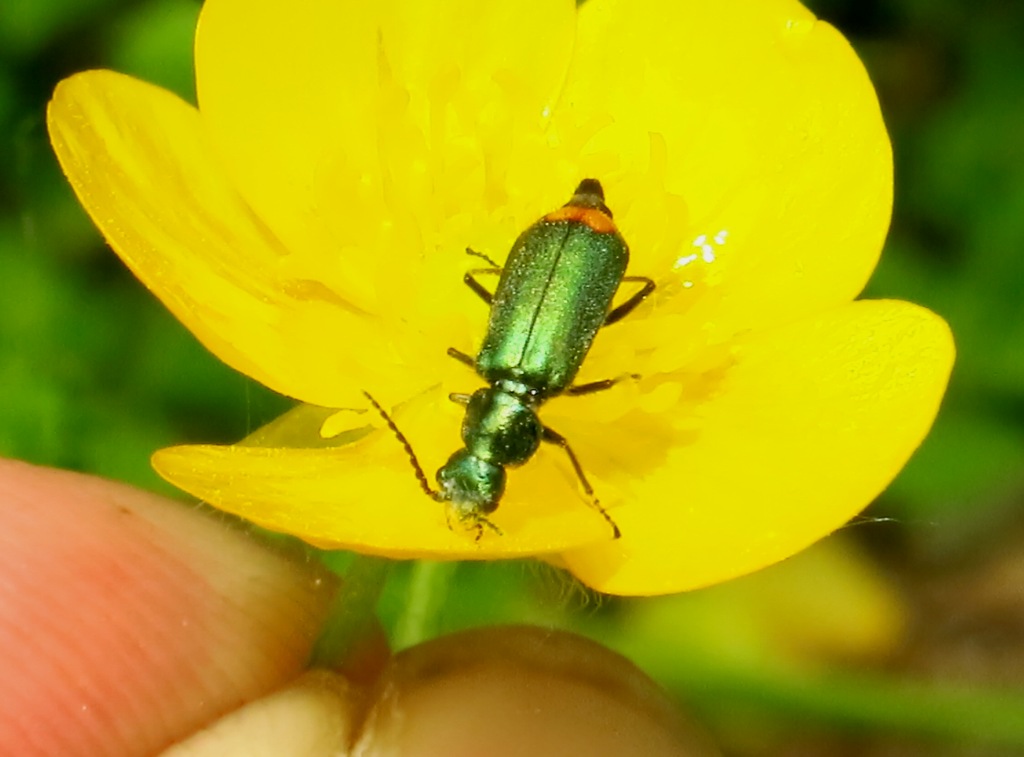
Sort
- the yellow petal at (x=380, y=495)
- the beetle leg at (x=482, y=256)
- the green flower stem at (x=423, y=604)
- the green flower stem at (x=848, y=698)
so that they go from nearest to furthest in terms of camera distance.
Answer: the yellow petal at (x=380, y=495)
the beetle leg at (x=482, y=256)
the green flower stem at (x=423, y=604)
the green flower stem at (x=848, y=698)

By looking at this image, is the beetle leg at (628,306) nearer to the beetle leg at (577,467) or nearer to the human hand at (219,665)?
the beetle leg at (577,467)

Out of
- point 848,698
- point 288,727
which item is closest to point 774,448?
point 288,727

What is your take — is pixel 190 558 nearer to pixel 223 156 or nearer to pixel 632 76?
pixel 223 156

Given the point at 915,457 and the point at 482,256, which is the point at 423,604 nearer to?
the point at 482,256

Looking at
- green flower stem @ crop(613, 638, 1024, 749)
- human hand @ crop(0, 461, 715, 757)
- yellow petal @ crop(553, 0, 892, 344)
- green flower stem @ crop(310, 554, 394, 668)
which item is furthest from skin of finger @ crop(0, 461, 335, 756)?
green flower stem @ crop(613, 638, 1024, 749)

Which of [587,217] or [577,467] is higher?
[587,217]

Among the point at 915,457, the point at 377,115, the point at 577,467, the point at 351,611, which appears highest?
the point at 377,115

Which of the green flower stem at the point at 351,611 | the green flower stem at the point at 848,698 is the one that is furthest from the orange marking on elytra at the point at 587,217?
the green flower stem at the point at 848,698
